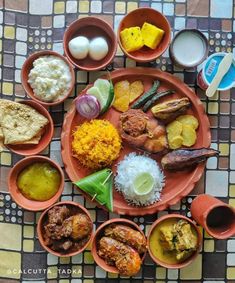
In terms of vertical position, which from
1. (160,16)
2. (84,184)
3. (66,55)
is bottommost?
(84,184)

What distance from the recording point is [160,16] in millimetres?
2070

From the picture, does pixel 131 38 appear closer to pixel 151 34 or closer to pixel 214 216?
pixel 151 34

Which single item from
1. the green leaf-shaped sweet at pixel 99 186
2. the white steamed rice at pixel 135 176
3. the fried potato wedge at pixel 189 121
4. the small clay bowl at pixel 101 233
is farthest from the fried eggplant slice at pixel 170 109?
the small clay bowl at pixel 101 233

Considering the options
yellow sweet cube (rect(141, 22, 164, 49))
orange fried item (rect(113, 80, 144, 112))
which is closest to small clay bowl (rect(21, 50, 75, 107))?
orange fried item (rect(113, 80, 144, 112))

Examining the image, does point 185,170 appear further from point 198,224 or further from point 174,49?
point 174,49

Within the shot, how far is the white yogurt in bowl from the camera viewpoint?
2078mm

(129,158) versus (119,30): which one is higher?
(119,30)

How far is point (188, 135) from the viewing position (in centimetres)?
210

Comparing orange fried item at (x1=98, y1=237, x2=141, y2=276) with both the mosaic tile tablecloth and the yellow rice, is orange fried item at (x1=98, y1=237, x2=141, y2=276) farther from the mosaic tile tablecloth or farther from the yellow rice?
the yellow rice

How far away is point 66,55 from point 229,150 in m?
0.62

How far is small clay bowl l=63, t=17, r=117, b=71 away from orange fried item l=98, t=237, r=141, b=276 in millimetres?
558

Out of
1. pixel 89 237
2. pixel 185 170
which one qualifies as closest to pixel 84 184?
pixel 89 237

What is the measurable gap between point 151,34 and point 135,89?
187 mm

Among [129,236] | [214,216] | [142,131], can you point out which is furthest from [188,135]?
[129,236]
